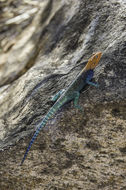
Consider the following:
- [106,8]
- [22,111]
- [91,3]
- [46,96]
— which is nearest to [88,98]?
[46,96]

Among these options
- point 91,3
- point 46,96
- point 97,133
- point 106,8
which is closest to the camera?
point 97,133

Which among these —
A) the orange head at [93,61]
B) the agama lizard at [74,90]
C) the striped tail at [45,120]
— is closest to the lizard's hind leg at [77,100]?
the agama lizard at [74,90]

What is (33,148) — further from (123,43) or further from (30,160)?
(123,43)

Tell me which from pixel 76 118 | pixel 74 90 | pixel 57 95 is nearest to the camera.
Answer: pixel 76 118

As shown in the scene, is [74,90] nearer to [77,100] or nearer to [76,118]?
[77,100]

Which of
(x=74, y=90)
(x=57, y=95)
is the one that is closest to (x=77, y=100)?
(x=74, y=90)

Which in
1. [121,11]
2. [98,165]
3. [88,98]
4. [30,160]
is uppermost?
[121,11]
